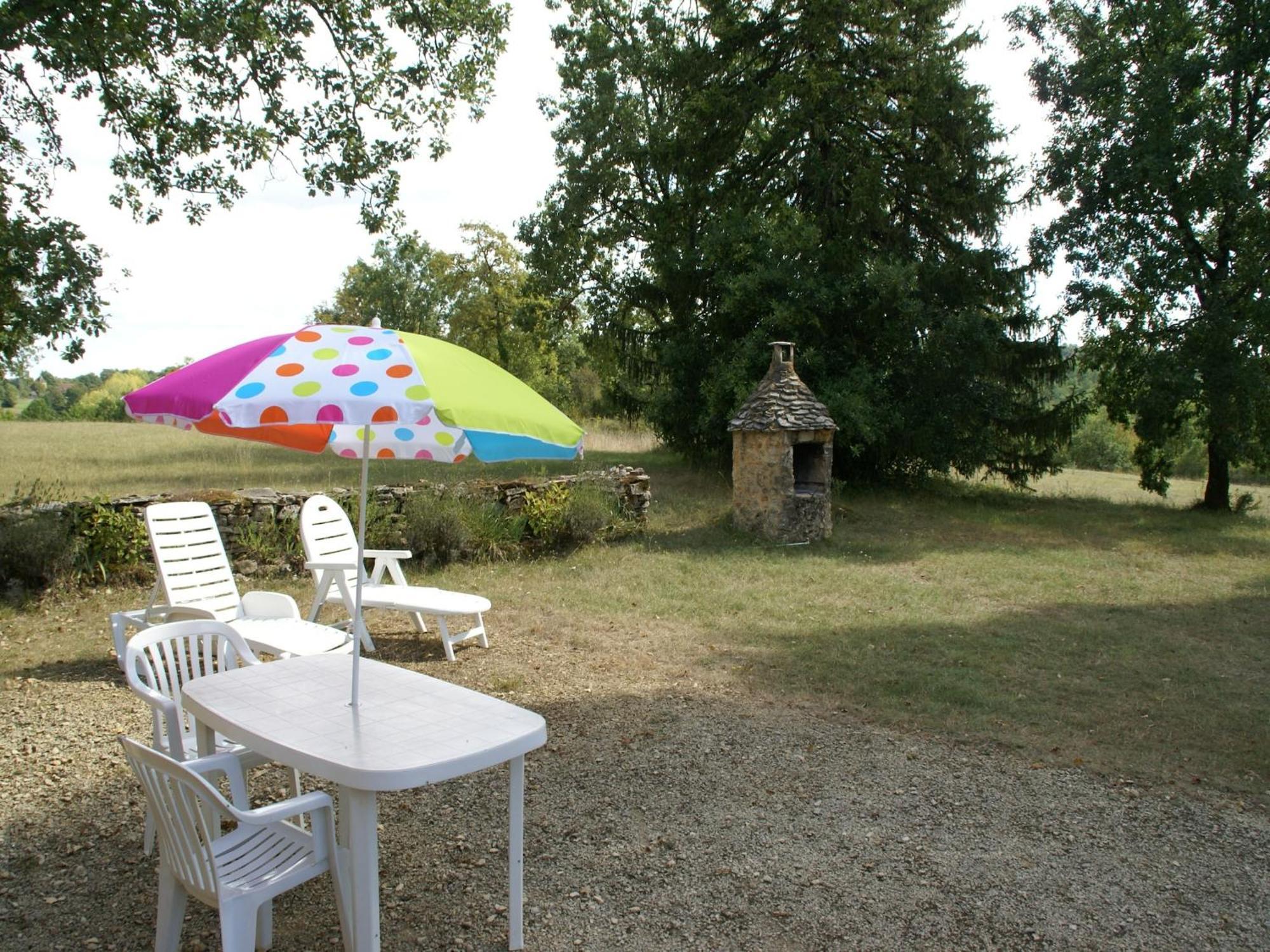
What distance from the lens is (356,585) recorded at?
274 inches

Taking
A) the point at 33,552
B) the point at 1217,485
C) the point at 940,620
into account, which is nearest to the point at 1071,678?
the point at 940,620

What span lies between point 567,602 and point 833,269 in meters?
11.4

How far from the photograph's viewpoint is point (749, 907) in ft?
11.2

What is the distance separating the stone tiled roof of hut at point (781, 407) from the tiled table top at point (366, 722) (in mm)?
8888

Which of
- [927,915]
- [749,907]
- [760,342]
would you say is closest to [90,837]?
[749,907]

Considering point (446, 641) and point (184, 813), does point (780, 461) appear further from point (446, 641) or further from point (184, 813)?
point (184, 813)

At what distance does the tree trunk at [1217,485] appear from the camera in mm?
17266

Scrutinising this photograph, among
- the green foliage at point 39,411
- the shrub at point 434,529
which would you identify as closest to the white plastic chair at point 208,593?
the shrub at point 434,529

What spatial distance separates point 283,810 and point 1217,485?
19455 millimetres

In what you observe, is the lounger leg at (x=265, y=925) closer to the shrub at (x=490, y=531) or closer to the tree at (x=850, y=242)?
the shrub at (x=490, y=531)

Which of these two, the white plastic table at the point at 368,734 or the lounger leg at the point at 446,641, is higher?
the white plastic table at the point at 368,734

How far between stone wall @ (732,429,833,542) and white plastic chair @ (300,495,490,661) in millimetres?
5623

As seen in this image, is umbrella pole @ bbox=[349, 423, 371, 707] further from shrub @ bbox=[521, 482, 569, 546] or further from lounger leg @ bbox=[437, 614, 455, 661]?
shrub @ bbox=[521, 482, 569, 546]

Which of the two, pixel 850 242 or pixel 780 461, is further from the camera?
pixel 850 242
